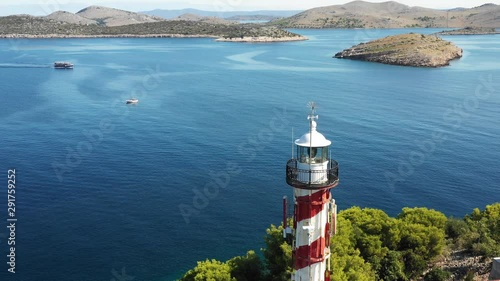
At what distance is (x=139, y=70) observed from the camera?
14988 centimetres

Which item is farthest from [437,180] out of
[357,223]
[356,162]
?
[357,223]

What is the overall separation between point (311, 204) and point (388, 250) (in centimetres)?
2137

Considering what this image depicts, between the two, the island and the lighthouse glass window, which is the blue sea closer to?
the lighthouse glass window

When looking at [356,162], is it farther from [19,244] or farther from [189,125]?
[19,244]

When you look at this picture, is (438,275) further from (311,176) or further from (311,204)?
(311,176)

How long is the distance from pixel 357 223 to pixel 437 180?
Result: 26.1 metres

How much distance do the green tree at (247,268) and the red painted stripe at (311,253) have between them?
14.1 m

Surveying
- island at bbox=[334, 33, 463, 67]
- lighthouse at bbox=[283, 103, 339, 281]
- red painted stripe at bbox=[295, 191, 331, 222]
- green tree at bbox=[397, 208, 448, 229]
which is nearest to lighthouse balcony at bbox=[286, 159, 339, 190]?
lighthouse at bbox=[283, 103, 339, 281]

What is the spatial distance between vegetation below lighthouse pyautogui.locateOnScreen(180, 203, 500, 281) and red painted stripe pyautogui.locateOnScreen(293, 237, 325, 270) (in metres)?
11.6

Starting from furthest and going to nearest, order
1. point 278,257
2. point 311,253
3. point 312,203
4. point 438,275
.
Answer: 1. point 438,275
2. point 278,257
3. point 311,253
4. point 312,203

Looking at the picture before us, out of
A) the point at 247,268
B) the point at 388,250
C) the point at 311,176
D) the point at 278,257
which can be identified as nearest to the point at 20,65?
the point at 247,268

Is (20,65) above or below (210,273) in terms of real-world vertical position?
above

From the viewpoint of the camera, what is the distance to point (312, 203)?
16.7 m

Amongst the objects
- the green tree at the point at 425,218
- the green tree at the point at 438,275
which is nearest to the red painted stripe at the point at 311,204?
the green tree at the point at 438,275
